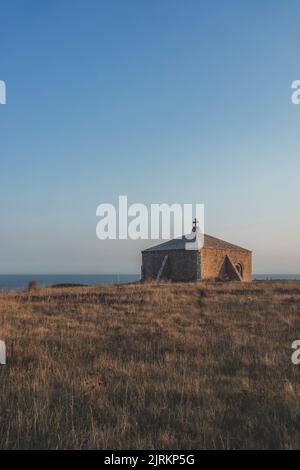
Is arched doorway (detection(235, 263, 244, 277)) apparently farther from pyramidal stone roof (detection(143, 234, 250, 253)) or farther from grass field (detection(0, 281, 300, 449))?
grass field (detection(0, 281, 300, 449))

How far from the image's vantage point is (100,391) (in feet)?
19.9

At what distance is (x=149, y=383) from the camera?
645 centimetres

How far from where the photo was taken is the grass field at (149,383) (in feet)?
15.3

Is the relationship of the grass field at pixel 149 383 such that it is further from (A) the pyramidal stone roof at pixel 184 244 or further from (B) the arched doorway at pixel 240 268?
(B) the arched doorway at pixel 240 268

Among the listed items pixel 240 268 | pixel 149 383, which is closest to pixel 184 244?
pixel 240 268

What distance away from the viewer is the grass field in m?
4.65

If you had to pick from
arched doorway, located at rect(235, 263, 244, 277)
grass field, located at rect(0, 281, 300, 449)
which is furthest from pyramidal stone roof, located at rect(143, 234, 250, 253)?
grass field, located at rect(0, 281, 300, 449)

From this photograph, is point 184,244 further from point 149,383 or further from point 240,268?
point 149,383

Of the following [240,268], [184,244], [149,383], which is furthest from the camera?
[240,268]

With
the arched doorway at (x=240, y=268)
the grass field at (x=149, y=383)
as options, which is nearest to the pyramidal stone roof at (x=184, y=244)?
the arched doorway at (x=240, y=268)

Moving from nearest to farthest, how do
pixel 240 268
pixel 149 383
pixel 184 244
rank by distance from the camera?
pixel 149 383
pixel 184 244
pixel 240 268

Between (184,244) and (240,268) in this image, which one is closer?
(184,244)

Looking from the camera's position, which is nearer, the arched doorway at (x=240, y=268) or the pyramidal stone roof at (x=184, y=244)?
the pyramidal stone roof at (x=184, y=244)
